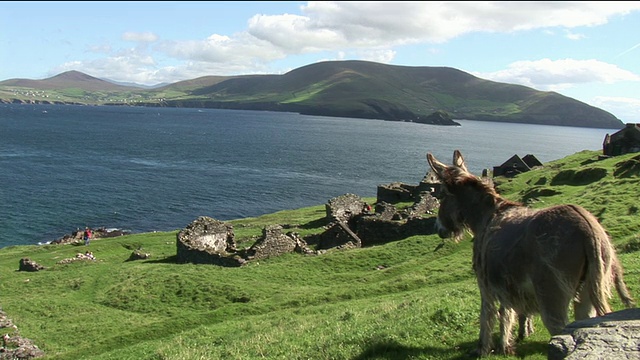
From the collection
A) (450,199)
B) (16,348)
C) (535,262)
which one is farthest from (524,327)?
(16,348)

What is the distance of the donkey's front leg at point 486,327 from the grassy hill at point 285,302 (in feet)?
1.83

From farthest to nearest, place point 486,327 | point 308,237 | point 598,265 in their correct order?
1. point 308,237
2. point 486,327
3. point 598,265

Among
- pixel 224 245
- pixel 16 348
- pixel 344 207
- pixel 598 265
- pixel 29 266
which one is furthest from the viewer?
pixel 344 207

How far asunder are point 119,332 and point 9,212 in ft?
208

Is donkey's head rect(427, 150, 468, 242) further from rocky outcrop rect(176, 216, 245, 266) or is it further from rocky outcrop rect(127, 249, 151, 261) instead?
rocky outcrop rect(127, 249, 151, 261)

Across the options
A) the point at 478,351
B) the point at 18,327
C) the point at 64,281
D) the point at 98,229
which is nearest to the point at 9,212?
the point at 98,229

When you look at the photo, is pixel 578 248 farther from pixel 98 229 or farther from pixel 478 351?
pixel 98 229

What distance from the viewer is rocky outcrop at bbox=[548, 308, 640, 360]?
261 inches

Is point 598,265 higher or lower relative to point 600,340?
higher

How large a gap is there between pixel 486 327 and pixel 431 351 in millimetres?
1453

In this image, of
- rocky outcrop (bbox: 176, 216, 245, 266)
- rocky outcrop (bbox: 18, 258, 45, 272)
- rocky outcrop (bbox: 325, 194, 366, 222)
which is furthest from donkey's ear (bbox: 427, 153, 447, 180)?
rocky outcrop (bbox: 325, 194, 366, 222)

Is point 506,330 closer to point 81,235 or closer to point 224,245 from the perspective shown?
point 224,245

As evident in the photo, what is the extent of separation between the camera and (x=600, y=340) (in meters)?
6.97

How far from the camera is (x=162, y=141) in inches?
7195
